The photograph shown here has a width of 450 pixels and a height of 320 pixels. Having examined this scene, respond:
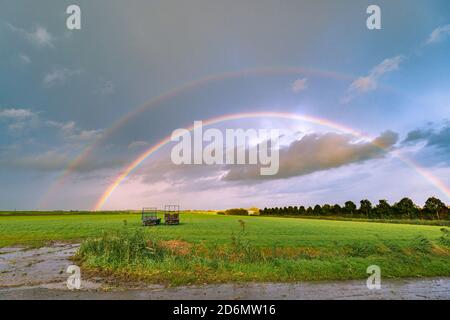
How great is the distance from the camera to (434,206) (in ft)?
472

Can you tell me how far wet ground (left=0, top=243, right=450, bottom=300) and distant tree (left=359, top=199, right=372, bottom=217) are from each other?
5972 inches

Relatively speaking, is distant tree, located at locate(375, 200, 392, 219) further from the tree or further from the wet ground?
the wet ground

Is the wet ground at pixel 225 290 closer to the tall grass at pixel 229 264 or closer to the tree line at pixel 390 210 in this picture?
the tall grass at pixel 229 264

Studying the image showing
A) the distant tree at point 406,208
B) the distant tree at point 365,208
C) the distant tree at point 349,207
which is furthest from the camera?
the distant tree at point 349,207

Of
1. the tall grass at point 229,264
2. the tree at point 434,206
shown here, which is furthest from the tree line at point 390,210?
the tall grass at point 229,264

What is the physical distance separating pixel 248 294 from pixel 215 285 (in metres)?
2.09

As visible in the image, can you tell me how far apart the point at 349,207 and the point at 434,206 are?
37.3 m

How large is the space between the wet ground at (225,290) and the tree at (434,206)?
141m

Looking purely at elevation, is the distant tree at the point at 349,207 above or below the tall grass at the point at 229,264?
below

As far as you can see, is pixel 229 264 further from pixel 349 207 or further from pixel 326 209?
pixel 326 209

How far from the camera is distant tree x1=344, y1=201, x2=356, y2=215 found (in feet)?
546

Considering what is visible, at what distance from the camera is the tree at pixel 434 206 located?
136300 millimetres
